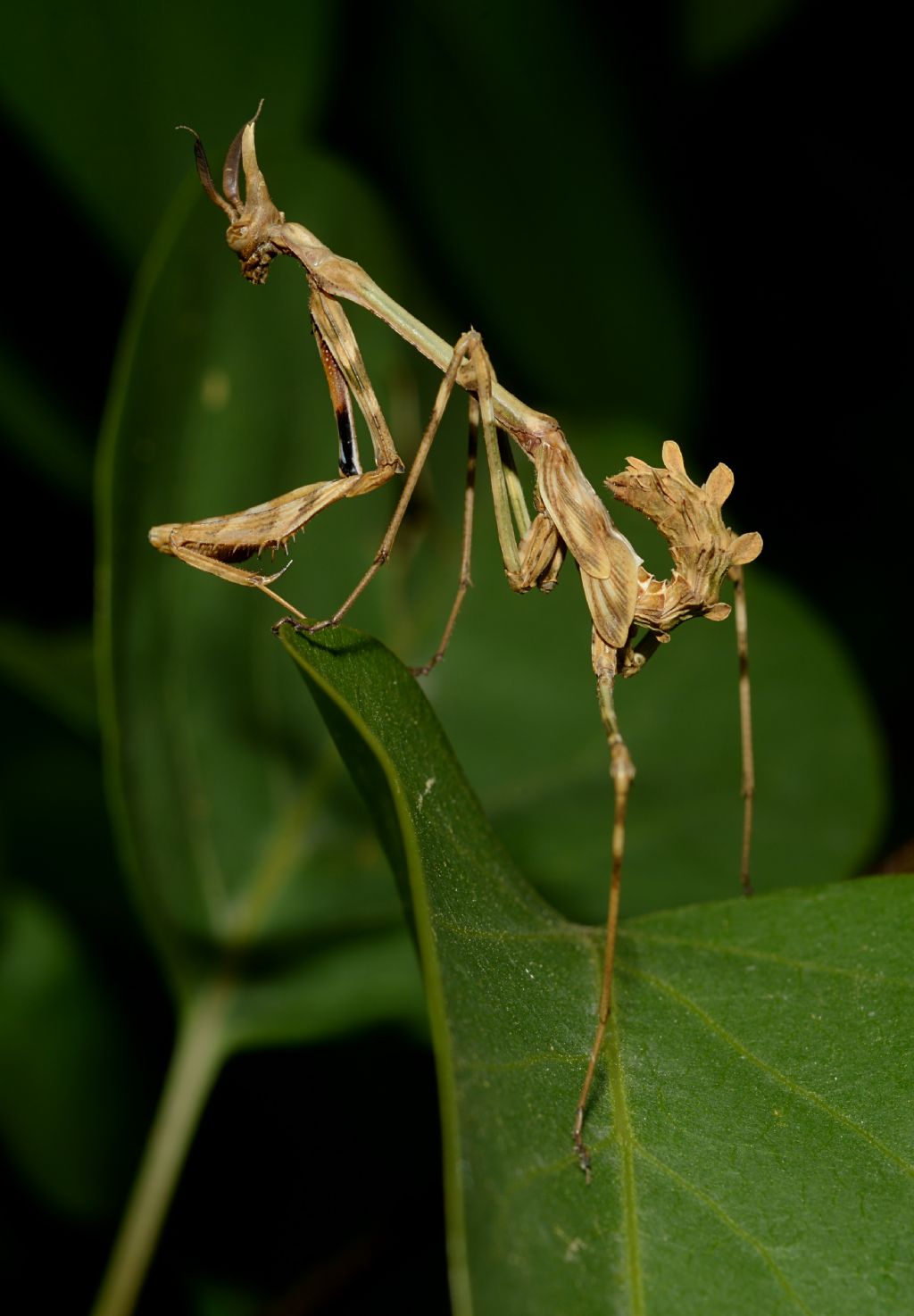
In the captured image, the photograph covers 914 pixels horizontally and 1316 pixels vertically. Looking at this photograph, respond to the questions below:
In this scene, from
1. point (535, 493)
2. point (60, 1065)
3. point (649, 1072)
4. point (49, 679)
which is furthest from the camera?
point (60, 1065)

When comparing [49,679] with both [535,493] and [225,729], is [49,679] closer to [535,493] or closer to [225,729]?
[225,729]

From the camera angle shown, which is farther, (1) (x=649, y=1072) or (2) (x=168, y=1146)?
(2) (x=168, y=1146)

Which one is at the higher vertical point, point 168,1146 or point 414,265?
point 414,265

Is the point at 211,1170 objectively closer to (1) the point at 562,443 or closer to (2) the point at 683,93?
(1) the point at 562,443

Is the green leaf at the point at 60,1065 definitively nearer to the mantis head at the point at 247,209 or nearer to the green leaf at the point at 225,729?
the green leaf at the point at 225,729

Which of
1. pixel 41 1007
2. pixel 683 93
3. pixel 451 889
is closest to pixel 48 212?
pixel 683 93

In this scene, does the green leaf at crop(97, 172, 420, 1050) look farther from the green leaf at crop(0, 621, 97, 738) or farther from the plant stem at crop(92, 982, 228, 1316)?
the green leaf at crop(0, 621, 97, 738)

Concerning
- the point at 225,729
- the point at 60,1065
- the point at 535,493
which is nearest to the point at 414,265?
the point at 535,493
